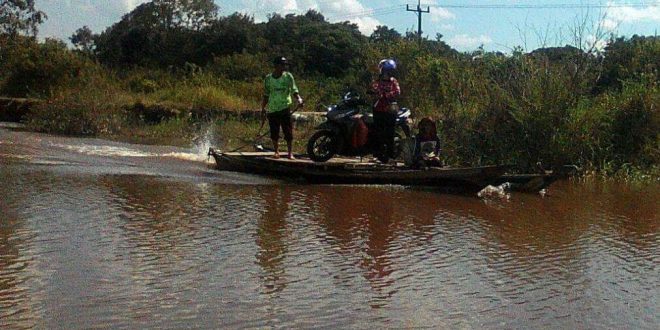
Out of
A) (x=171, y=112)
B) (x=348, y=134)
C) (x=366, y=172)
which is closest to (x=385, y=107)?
(x=348, y=134)

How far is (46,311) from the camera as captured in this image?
4.45 m

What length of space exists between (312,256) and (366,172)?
14.1ft

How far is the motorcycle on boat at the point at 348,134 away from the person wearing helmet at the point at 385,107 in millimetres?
87

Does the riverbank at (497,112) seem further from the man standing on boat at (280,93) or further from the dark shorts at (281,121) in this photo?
the man standing on boat at (280,93)

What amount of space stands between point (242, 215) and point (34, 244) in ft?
7.25

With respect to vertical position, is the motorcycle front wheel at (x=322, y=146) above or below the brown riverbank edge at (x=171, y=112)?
below

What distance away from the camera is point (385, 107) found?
10.7 m

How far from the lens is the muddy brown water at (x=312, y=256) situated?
466 cm

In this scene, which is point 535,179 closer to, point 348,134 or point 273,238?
point 348,134

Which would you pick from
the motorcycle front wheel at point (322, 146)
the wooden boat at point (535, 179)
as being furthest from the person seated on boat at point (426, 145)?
the motorcycle front wheel at point (322, 146)

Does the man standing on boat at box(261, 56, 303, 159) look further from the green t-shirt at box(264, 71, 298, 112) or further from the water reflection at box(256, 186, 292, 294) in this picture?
the water reflection at box(256, 186, 292, 294)

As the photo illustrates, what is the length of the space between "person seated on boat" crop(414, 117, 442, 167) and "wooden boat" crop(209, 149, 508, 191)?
278mm

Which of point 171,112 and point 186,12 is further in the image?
point 186,12

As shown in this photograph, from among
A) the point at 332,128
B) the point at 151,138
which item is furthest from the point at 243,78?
the point at 332,128
